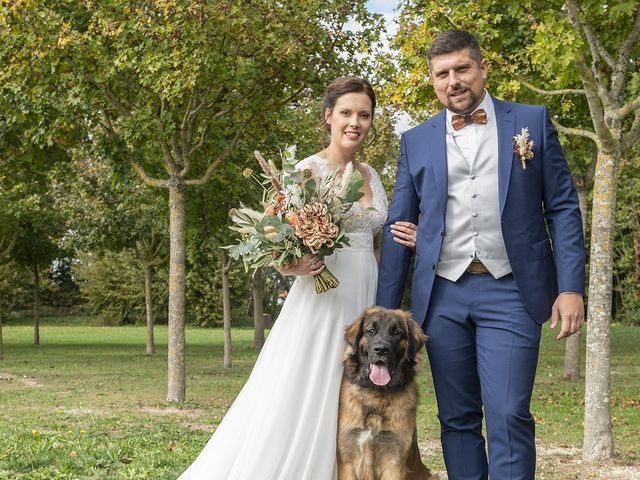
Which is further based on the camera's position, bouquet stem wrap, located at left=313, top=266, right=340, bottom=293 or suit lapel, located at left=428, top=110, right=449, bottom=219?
bouquet stem wrap, located at left=313, top=266, right=340, bottom=293

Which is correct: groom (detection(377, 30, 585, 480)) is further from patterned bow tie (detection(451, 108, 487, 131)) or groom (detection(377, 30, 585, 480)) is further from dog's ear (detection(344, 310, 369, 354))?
dog's ear (detection(344, 310, 369, 354))

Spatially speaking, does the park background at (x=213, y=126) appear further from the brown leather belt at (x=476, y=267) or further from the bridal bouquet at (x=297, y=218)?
the brown leather belt at (x=476, y=267)

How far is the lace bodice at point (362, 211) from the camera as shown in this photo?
5457 millimetres

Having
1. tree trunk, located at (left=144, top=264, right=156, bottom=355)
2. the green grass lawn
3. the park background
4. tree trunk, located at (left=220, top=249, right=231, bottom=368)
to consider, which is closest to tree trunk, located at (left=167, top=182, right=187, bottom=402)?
the park background

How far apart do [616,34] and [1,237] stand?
20.1 meters

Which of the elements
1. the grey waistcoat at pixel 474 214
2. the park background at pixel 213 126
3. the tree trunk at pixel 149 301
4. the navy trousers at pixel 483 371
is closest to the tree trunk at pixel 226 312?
the park background at pixel 213 126

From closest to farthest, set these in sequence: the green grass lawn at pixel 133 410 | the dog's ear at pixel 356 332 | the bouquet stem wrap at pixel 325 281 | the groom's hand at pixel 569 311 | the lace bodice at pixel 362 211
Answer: the groom's hand at pixel 569 311
the dog's ear at pixel 356 332
the bouquet stem wrap at pixel 325 281
the lace bodice at pixel 362 211
the green grass lawn at pixel 133 410

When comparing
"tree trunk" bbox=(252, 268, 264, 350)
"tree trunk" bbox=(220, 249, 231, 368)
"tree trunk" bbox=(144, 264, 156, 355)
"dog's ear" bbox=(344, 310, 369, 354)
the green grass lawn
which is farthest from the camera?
"tree trunk" bbox=(144, 264, 156, 355)

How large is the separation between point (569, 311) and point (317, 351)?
162 centimetres

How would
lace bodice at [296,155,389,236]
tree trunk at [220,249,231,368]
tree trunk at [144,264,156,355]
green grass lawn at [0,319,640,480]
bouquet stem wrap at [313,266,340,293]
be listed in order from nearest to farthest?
bouquet stem wrap at [313,266,340,293] → lace bodice at [296,155,389,236] → green grass lawn at [0,319,640,480] → tree trunk at [220,249,231,368] → tree trunk at [144,264,156,355]

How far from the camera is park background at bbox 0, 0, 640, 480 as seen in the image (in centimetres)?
934

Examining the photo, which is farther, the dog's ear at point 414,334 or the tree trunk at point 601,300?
the tree trunk at point 601,300

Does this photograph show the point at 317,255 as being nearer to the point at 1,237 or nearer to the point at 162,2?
the point at 162,2

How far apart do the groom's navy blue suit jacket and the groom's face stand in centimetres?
17
